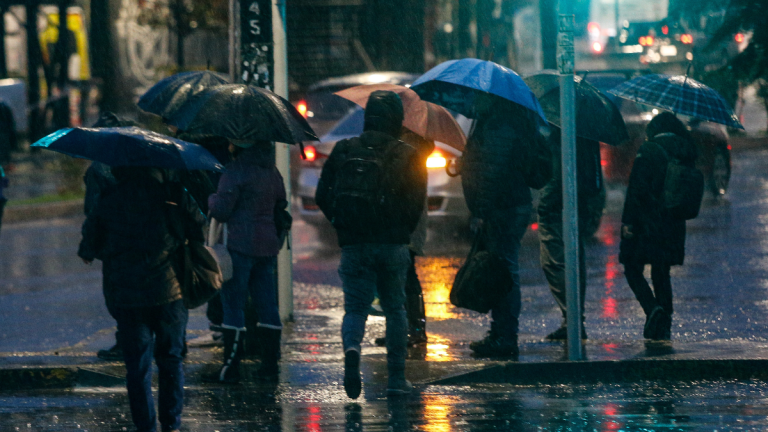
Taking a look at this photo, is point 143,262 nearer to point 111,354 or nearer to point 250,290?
point 250,290

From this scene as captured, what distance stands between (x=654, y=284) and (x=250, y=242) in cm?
295

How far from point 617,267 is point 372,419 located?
18.8 ft

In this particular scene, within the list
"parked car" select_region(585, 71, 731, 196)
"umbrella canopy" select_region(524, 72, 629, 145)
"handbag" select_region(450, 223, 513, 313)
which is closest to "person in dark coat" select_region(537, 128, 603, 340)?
"umbrella canopy" select_region(524, 72, 629, 145)

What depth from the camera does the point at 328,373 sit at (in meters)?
7.14

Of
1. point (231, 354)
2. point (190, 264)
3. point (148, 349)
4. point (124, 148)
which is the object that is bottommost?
point (231, 354)

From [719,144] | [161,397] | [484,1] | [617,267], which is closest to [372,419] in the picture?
[161,397]

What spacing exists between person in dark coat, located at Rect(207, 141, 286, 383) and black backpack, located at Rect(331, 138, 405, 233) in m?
0.70

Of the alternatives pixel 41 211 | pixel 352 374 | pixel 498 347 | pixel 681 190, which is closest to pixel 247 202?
pixel 352 374

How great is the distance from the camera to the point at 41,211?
17.7m

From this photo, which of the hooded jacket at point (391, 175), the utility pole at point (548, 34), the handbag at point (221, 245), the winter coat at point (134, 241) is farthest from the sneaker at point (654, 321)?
the utility pole at point (548, 34)

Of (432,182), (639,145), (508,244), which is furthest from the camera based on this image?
(639,145)

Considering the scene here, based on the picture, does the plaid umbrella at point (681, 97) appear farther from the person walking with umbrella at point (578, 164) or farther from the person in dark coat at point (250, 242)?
the person in dark coat at point (250, 242)

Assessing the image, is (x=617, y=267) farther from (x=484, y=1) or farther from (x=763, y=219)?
(x=484, y=1)

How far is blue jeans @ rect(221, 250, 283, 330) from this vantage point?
22.4 ft
